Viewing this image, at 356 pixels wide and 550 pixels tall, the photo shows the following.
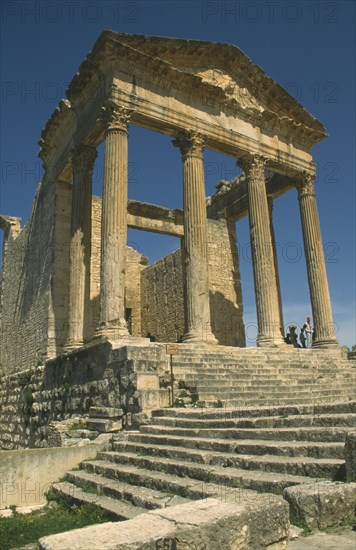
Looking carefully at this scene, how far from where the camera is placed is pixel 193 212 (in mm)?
14969

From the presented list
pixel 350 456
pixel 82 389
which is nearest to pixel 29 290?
pixel 82 389

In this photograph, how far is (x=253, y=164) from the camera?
17438 millimetres

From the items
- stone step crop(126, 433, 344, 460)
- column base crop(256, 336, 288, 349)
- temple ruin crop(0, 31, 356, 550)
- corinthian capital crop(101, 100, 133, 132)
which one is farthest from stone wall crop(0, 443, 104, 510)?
corinthian capital crop(101, 100, 133, 132)

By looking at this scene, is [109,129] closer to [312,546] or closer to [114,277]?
[114,277]

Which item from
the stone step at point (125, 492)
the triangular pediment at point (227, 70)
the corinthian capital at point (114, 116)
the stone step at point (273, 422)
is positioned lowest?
the stone step at point (125, 492)

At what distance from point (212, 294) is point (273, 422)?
16.5 metres

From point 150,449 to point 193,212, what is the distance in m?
9.26

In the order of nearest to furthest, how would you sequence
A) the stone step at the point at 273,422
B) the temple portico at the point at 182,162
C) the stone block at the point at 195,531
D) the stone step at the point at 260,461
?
1. the stone block at the point at 195,531
2. the stone step at the point at 260,461
3. the stone step at the point at 273,422
4. the temple portico at the point at 182,162

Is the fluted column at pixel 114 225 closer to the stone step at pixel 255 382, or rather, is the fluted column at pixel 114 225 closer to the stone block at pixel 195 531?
the stone step at pixel 255 382

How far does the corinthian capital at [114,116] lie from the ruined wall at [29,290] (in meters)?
4.87

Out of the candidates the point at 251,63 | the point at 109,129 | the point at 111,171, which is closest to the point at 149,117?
the point at 109,129

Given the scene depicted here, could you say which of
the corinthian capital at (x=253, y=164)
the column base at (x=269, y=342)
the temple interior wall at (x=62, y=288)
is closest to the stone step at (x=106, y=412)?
the temple interior wall at (x=62, y=288)

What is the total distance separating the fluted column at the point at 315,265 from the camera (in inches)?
685

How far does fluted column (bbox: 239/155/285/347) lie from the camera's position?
15570mm
